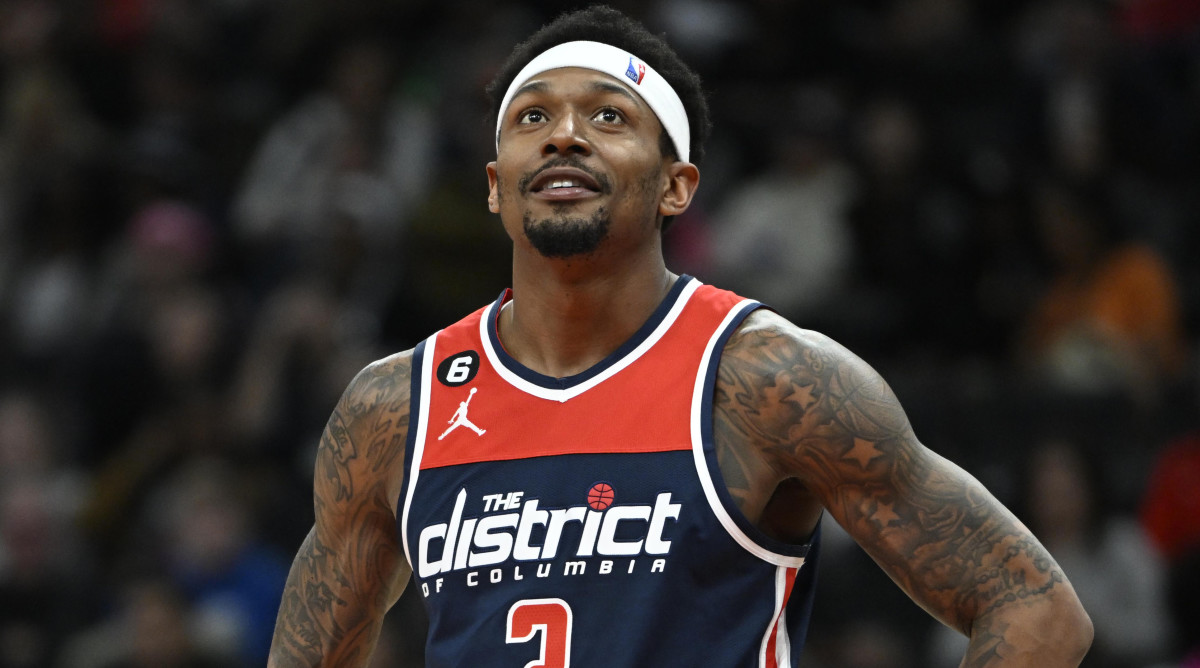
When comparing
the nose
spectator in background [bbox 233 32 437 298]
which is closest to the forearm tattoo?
the nose

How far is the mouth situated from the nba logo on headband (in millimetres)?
339

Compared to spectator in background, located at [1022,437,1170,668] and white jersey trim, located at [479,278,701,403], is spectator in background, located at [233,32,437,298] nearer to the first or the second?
spectator in background, located at [1022,437,1170,668]

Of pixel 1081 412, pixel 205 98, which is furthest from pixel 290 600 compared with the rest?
pixel 205 98

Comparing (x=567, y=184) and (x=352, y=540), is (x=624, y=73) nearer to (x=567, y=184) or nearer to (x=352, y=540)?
(x=567, y=184)

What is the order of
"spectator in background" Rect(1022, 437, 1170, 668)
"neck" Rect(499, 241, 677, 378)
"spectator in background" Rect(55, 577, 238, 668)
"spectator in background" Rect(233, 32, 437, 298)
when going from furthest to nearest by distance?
"spectator in background" Rect(233, 32, 437, 298)
"spectator in background" Rect(55, 577, 238, 668)
"spectator in background" Rect(1022, 437, 1170, 668)
"neck" Rect(499, 241, 677, 378)

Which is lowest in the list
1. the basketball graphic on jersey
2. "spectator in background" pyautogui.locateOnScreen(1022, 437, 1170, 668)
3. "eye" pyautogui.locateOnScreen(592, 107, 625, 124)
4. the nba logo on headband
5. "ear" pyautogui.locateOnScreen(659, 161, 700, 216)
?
"spectator in background" pyautogui.locateOnScreen(1022, 437, 1170, 668)

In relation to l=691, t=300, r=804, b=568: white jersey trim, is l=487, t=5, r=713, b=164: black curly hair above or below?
above

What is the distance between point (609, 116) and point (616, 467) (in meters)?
0.90

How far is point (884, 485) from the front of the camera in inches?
142

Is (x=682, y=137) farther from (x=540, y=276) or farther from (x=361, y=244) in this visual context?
(x=361, y=244)

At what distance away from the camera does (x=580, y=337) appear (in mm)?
4016

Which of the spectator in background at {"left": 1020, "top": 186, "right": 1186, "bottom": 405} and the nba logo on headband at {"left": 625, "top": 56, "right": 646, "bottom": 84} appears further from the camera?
the spectator in background at {"left": 1020, "top": 186, "right": 1186, "bottom": 405}

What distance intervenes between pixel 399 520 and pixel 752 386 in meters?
0.94

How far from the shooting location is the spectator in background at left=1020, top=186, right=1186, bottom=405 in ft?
26.2
